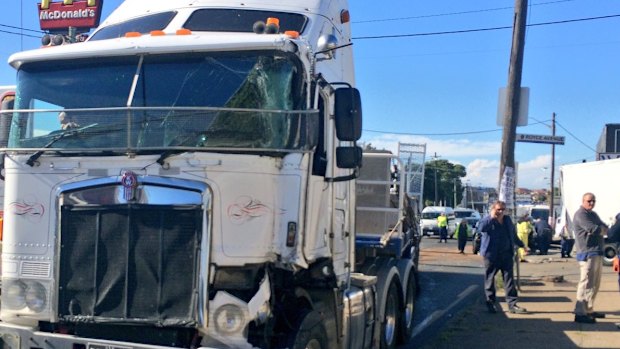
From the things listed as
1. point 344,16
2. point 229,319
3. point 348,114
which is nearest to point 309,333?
point 229,319

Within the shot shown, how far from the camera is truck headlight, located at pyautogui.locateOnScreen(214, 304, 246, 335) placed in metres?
4.44

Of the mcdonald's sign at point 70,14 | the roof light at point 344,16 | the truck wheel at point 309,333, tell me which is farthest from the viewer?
the mcdonald's sign at point 70,14

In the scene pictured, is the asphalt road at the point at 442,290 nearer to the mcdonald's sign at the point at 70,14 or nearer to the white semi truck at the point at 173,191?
the white semi truck at the point at 173,191

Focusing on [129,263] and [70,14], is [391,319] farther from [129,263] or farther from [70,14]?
[70,14]

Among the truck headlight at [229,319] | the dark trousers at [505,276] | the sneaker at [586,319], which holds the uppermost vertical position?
the truck headlight at [229,319]

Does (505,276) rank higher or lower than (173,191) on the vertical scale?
lower

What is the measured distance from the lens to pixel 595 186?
21.1 metres

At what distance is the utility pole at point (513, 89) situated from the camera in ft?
42.1

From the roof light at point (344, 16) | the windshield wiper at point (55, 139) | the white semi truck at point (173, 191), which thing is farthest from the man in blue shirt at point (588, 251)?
the windshield wiper at point (55, 139)

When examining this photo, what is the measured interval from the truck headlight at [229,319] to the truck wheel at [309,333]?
417 millimetres

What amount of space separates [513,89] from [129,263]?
998 centimetres

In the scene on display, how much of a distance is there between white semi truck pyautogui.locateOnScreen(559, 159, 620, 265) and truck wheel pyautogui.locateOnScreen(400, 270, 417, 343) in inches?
462

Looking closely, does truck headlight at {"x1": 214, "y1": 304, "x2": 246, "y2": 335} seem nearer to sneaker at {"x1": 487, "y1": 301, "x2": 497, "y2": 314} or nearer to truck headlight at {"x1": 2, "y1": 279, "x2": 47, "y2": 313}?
truck headlight at {"x1": 2, "y1": 279, "x2": 47, "y2": 313}

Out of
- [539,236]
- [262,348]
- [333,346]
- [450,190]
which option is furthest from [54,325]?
[450,190]
